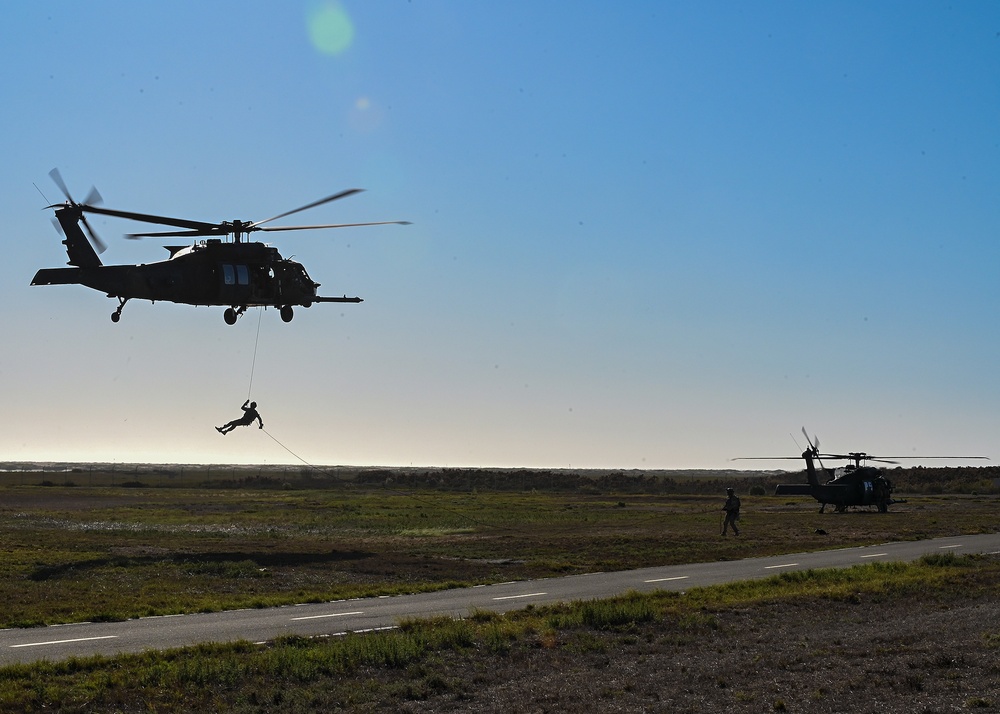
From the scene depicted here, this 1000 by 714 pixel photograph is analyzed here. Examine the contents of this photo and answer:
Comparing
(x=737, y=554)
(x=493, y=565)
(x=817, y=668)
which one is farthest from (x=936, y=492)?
(x=817, y=668)

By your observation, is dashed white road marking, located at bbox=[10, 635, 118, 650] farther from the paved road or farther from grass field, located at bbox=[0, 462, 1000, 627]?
grass field, located at bbox=[0, 462, 1000, 627]

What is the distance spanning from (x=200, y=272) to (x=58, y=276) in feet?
14.9

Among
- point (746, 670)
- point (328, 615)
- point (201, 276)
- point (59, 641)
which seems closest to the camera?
point (746, 670)

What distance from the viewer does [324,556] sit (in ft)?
106

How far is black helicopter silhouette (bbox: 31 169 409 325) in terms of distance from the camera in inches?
1184

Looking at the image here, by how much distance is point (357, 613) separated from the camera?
67.2ft

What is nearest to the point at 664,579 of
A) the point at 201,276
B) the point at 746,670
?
the point at 746,670

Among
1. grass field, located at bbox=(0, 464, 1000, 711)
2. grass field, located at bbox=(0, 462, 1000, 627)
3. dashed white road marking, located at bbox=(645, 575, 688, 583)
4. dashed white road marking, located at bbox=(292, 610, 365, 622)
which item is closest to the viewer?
grass field, located at bbox=(0, 464, 1000, 711)

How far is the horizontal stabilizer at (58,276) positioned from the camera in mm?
28547

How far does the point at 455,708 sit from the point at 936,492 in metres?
91.2

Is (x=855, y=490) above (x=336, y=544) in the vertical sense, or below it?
above

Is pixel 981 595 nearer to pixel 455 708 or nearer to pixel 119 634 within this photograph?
pixel 455 708

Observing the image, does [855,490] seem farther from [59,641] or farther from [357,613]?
[59,641]

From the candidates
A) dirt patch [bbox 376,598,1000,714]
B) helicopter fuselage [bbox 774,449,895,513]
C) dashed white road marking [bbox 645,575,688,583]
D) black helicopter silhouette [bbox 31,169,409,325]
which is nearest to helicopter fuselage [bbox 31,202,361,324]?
black helicopter silhouette [bbox 31,169,409,325]
